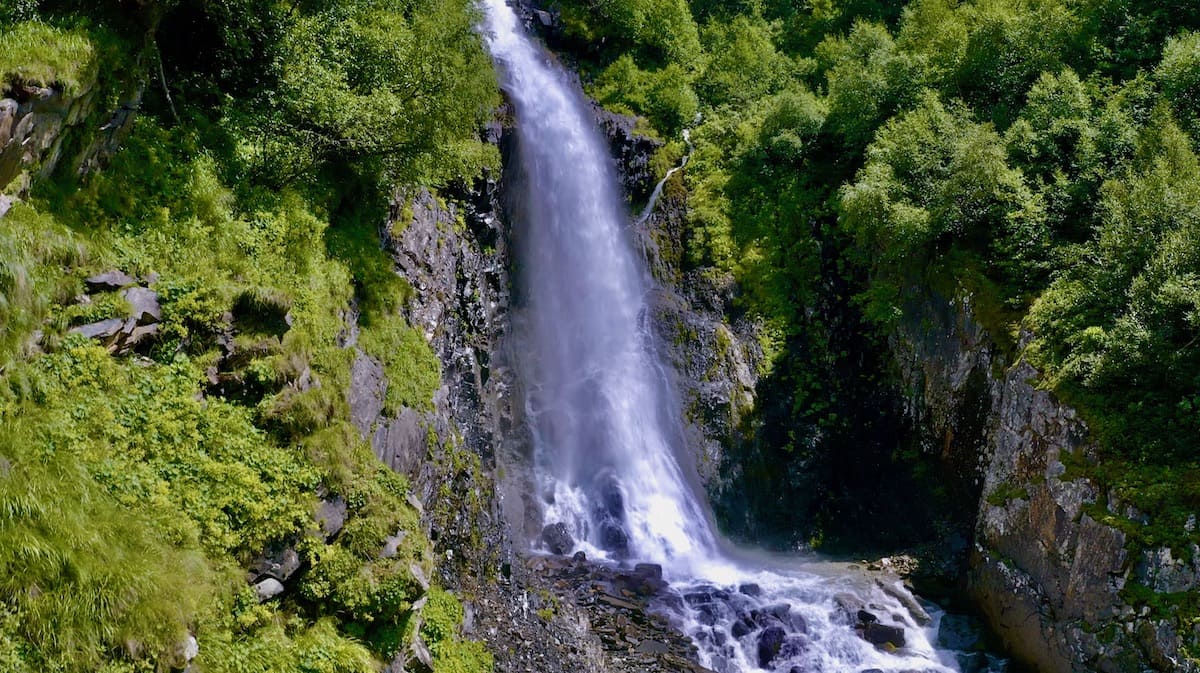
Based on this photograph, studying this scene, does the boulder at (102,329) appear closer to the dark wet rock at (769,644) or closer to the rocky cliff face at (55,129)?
the rocky cliff face at (55,129)

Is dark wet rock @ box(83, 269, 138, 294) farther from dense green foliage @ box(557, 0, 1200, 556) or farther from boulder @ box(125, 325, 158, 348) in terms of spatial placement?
dense green foliage @ box(557, 0, 1200, 556)

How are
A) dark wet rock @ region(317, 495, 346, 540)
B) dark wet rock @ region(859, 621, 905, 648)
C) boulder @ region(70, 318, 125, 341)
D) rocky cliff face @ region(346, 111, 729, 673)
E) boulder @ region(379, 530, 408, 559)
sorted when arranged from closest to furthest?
boulder @ region(70, 318, 125, 341) < dark wet rock @ region(317, 495, 346, 540) < boulder @ region(379, 530, 408, 559) < rocky cliff face @ region(346, 111, 729, 673) < dark wet rock @ region(859, 621, 905, 648)

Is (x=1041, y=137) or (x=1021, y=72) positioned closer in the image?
(x=1041, y=137)

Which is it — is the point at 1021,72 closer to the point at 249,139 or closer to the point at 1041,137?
the point at 1041,137

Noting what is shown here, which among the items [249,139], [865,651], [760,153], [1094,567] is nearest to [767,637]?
[865,651]

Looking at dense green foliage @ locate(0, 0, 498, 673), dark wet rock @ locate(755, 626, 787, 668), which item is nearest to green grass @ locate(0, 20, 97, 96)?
dense green foliage @ locate(0, 0, 498, 673)

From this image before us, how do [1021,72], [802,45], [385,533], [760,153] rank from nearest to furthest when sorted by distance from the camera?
[385,533]
[1021,72]
[760,153]
[802,45]

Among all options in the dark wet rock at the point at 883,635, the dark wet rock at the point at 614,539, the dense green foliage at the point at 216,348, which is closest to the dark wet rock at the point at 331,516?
the dense green foliage at the point at 216,348
